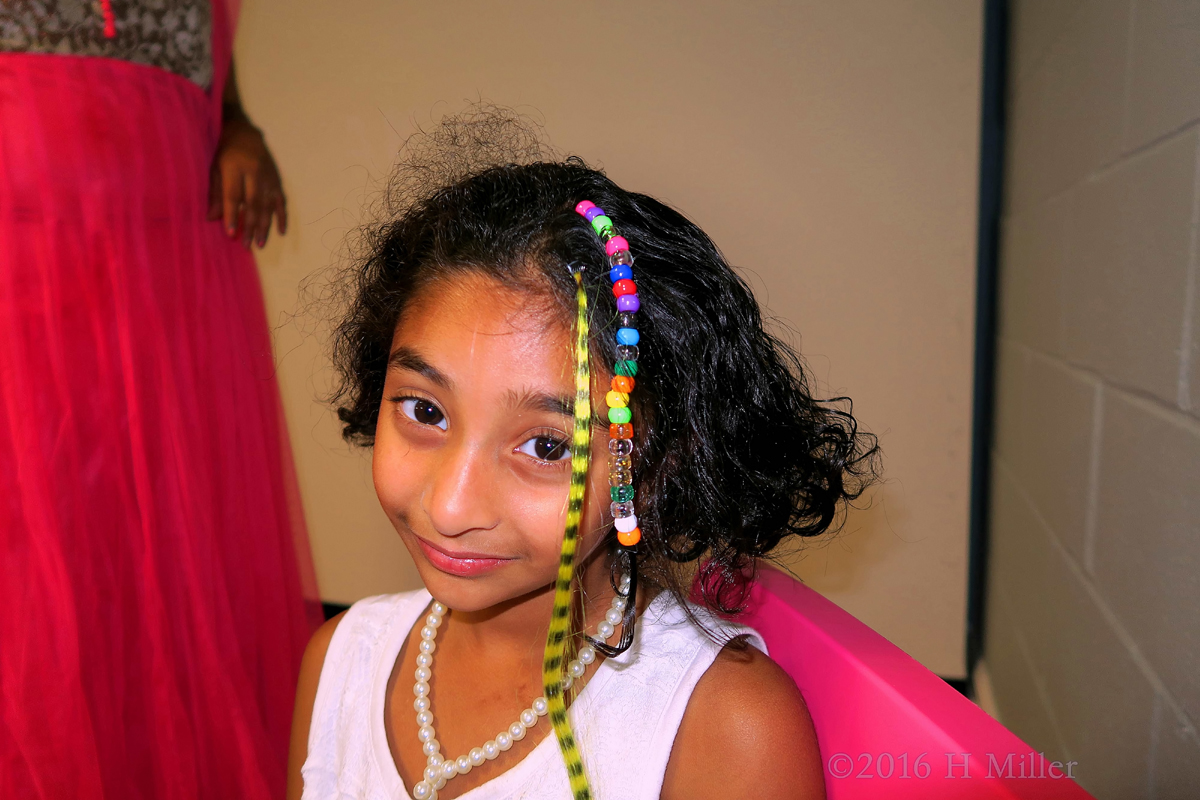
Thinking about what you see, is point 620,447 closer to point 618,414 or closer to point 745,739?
point 618,414

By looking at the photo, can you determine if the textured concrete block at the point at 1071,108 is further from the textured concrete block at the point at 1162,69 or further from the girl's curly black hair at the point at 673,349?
the girl's curly black hair at the point at 673,349

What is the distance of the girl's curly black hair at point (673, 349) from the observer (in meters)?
0.63

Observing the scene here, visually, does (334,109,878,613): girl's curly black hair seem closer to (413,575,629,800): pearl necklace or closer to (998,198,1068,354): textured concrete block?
(413,575,629,800): pearl necklace

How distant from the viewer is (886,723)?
1.98ft

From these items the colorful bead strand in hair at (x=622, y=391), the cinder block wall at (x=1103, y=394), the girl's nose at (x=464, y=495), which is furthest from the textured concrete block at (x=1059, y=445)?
the girl's nose at (x=464, y=495)

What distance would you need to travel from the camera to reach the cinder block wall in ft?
2.05

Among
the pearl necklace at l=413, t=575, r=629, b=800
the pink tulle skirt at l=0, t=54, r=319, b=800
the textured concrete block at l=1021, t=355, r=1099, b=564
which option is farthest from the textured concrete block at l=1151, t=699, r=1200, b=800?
the pink tulle skirt at l=0, t=54, r=319, b=800

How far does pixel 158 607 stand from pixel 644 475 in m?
0.63

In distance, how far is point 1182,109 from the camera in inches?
24.3

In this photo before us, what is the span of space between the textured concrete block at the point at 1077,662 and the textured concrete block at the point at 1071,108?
1.54 ft

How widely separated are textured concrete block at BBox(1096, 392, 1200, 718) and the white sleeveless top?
0.33 meters

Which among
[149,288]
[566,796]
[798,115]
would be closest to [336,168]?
[149,288]

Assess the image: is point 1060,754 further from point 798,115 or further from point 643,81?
point 643,81

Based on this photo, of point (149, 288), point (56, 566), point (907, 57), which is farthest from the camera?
point (907, 57)
